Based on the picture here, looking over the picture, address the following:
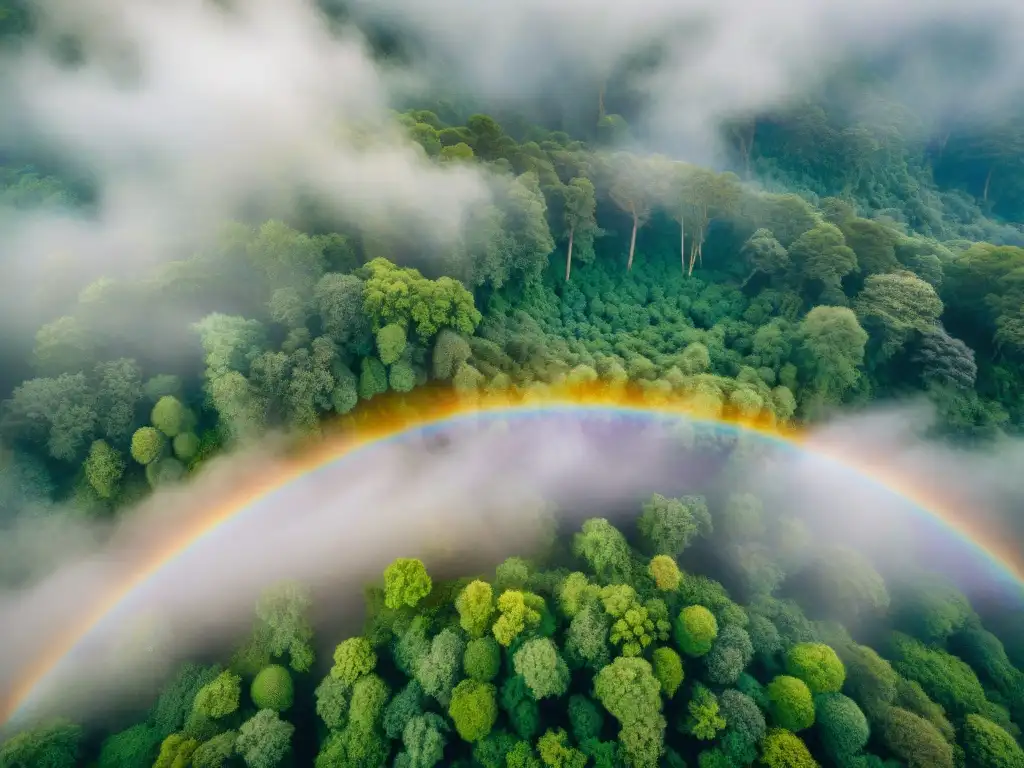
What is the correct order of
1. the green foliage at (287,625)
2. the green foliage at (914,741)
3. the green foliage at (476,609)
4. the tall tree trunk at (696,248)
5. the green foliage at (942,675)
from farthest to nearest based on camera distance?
1. the tall tree trunk at (696,248)
2. the green foliage at (942,675)
3. the green foliage at (287,625)
4. the green foliage at (476,609)
5. the green foliage at (914,741)

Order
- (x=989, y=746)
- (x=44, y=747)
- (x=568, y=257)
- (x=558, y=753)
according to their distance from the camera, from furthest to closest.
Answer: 1. (x=568, y=257)
2. (x=989, y=746)
3. (x=44, y=747)
4. (x=558, y=753)

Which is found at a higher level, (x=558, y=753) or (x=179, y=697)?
(x=179, y=697)

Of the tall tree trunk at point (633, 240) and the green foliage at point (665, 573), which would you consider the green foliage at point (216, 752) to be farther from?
the tall tree trunk at point (633, 240)

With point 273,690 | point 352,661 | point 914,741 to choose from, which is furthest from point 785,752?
point 273,690

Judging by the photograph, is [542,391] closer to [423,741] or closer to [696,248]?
[423,741]

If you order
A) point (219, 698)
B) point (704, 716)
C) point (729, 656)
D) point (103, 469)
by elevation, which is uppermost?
point (103, 469)

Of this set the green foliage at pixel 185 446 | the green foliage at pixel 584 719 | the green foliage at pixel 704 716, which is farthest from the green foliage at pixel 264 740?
the green foliage at pixel 704 716

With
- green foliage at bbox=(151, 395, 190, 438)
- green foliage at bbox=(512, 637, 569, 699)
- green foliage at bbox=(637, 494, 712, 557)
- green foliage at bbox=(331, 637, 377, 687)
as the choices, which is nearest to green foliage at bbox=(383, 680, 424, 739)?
green foliage at bbox=(331, 637, 377, 687)
